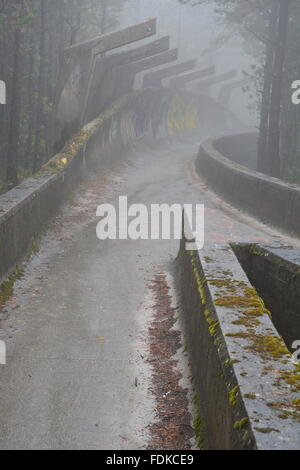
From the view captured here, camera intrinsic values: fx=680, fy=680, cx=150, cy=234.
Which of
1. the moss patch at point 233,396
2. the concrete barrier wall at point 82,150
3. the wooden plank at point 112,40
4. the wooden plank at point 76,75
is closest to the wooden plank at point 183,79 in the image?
the concrete barrier wall at point 82,150

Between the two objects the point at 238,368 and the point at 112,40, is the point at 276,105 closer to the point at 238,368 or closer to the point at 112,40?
the point at 112,40

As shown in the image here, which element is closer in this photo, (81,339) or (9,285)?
(81,339)

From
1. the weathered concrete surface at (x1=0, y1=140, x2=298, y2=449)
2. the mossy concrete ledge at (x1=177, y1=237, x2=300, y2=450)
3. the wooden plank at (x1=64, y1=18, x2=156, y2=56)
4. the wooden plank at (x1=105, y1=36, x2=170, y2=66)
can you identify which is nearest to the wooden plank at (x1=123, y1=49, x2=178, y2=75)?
the wooden plank at (x1=105, y1=36, x2=170, y2=66)

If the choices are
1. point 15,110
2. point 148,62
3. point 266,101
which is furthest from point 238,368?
point 148,62

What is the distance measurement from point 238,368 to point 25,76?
71.5ft

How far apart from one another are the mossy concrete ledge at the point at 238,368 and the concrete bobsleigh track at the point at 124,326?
1 cm

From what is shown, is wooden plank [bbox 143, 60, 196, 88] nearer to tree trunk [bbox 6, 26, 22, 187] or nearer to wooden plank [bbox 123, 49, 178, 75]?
wooden plank [bbox 123, 49, 178, 75]

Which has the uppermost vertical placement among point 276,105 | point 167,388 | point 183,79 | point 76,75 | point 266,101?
point 183,79

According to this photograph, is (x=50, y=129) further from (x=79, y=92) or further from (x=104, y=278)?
(x=104, y=278)

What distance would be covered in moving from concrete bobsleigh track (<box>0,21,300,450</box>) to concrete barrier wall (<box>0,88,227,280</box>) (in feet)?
0.20

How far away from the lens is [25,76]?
960 inches

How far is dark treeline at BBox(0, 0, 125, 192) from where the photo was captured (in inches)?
724

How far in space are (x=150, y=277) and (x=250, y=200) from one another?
5.84m

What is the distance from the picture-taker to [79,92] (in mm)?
19812
